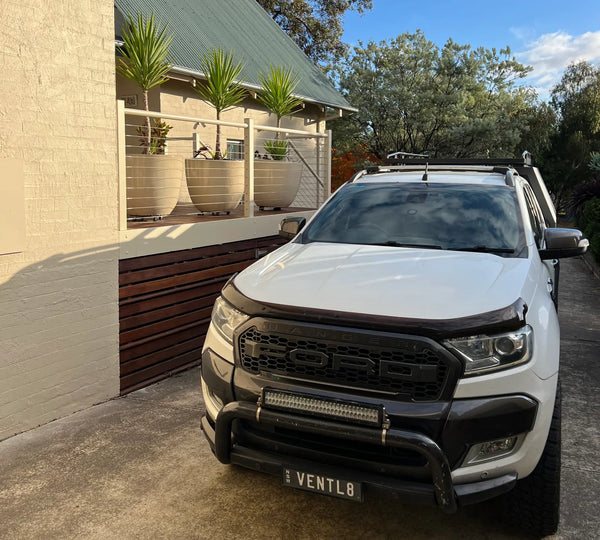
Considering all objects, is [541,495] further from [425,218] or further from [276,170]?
[276,170]

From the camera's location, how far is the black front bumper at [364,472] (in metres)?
2.57

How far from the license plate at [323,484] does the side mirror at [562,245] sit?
7.17 feet

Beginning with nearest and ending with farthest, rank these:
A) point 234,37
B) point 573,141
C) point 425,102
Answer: point 234,37, point 425,102, point 573,141

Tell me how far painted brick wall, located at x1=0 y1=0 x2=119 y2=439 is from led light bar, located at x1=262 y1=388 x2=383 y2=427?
8.15 feet

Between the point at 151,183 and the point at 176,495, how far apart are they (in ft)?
10.8

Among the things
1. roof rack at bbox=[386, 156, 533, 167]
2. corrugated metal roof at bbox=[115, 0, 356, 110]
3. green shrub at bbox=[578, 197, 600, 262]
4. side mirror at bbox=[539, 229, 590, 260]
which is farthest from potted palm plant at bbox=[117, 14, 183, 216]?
green shrub at bbox=[578, 197, 600, 262]

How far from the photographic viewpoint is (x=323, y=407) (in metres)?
2.75

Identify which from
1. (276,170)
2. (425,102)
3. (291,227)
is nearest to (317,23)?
(425,102)

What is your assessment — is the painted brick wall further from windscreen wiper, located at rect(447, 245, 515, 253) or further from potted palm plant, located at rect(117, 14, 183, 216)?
windscreen wiper, located at rect(447, 245, 515, 253)

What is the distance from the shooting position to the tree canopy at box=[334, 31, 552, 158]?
28.2m

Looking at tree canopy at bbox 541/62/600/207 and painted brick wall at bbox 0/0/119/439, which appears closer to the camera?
painted brick wall at bbox 0/0/119/439

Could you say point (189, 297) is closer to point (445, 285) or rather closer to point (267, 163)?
point (267, 163)

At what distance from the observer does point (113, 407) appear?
5074mm

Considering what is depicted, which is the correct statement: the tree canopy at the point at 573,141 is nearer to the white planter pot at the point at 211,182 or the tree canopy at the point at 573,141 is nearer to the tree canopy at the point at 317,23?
the tree canopy at the point at 317,23
